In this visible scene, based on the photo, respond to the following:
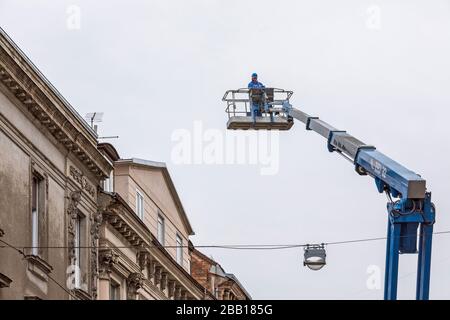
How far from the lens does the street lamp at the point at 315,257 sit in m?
36.5

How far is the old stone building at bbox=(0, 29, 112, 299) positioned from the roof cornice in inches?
0.8

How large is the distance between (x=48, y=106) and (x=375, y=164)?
9417 mm

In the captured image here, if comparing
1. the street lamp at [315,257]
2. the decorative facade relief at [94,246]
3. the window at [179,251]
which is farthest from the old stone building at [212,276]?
the street lamp at [315,257]

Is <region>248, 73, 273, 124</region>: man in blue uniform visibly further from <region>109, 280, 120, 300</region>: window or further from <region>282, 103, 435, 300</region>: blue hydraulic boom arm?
<region>109, 280, 120, 300</region>: window

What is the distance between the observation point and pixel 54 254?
132ft

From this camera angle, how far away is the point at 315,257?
36562 millimetres

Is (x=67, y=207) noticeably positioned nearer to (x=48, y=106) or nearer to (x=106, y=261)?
(x=48, y=106)

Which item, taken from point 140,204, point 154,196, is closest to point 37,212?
point 140,204

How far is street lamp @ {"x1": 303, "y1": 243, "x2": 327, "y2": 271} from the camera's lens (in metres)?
36.5

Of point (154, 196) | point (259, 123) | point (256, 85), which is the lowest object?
point (259, 123)

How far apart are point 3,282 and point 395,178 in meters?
9.65
